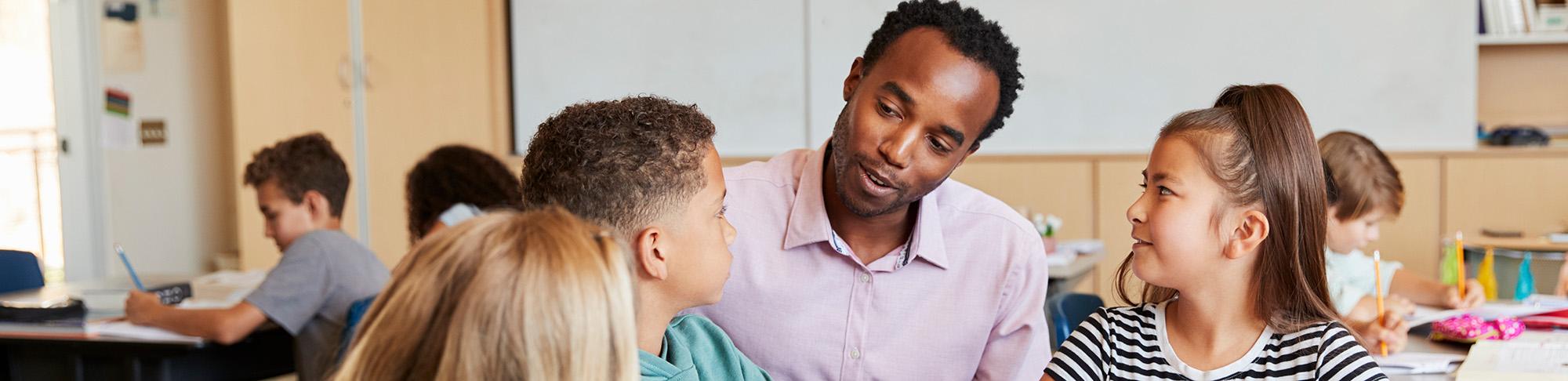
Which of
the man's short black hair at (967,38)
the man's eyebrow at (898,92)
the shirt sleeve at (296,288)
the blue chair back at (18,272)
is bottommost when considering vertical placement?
the blue chair back at (18,272)

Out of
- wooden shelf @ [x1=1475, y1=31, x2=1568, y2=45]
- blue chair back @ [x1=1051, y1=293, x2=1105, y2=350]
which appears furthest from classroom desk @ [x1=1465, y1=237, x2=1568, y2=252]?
blue chair back @ [x1=1051, y1=293, x2=1105, y2=350]

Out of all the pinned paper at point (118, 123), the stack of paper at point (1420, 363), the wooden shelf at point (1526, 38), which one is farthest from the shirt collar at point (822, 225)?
the pinned paper at point (118, 123)

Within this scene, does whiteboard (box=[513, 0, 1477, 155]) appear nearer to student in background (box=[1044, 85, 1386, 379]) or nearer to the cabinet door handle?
the cabinet door handle

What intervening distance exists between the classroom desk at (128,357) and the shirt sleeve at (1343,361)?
6.72 feet

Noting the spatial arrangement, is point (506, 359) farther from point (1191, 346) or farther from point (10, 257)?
point (10, 257)

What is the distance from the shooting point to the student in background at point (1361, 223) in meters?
2.22

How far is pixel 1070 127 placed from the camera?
15.6ft

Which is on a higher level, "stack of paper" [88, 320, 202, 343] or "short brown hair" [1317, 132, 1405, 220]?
"short brown hair" [1317, 132, 1405, 220]

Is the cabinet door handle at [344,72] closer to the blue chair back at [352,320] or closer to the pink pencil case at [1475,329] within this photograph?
the blue chair back at [352,320]

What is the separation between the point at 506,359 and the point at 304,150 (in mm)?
2229

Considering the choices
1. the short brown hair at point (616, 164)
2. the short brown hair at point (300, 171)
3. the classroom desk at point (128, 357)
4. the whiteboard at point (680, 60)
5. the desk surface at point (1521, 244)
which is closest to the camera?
the short brown hair at point (616, 164)

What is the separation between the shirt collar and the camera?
5.30 ft

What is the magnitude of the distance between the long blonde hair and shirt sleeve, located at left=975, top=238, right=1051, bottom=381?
88cm

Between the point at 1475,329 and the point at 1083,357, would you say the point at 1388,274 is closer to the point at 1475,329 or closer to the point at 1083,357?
the point at 1475,329
